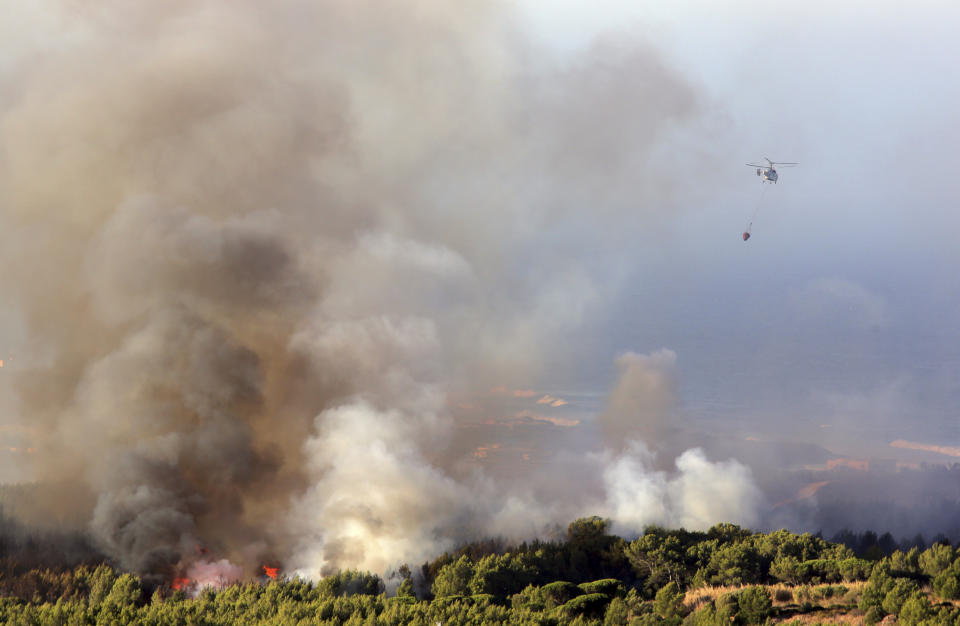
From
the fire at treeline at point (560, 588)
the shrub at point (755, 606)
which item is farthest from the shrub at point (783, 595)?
the shrub at point (755, 606)

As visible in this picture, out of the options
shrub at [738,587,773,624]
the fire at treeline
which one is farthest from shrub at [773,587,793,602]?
shrub at [738,587,773,624]

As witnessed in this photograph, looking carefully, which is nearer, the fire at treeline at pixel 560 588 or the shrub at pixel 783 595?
the fire at treeline at pixel 560 588

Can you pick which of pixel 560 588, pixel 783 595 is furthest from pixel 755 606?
pixel 560 588

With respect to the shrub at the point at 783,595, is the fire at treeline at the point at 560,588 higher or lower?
higher

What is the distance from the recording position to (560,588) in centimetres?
6762

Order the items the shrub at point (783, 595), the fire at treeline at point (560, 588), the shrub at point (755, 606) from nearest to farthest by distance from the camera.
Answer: the shrub at point (755, 606)
the fire at treeline at point (560, 588)
the shrub at point (783, 595)

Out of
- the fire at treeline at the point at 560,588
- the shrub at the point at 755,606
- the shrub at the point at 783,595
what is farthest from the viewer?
the shrub at the point at 783,595

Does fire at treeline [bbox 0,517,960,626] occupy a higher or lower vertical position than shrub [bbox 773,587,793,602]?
higher

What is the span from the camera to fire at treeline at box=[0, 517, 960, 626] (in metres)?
56.5

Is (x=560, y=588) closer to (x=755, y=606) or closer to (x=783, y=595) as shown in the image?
(x=755, y=606)

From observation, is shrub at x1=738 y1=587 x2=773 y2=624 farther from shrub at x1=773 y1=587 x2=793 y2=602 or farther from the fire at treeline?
shrub at x1=773 y1=587 x2=793 y2=602

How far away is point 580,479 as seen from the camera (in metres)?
142

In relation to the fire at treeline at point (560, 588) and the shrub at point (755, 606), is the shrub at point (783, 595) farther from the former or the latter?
the shrub at point (755, 606)

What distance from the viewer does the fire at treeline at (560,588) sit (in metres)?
56.5
